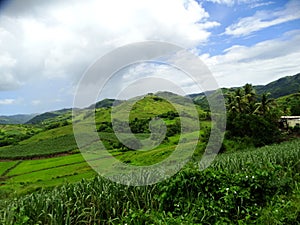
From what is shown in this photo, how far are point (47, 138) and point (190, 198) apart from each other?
4954cm

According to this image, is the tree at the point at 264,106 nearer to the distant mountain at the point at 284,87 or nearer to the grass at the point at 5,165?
the grass at the point at 5,165

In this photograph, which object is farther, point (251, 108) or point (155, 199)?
point (251, 108)

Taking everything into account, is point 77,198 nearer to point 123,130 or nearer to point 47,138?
point 123,130

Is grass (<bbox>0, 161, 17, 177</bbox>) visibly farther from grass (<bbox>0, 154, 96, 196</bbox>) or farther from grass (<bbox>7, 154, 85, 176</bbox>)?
grass (<bbox>7, 154, 85, 176</bbox>)

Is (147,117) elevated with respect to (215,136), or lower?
elevated

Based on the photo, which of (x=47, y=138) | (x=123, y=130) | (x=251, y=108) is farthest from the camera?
(x=47, y=138)

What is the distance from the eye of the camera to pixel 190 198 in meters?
4.56

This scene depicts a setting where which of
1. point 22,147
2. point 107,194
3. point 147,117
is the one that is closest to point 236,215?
point 107,194

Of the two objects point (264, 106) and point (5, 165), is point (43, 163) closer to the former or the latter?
point (5, 165)

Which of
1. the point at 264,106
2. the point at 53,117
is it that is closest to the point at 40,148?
the point at 264,106

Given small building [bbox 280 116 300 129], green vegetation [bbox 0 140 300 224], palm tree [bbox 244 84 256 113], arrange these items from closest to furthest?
green vegetation [bbox 0 140 300 224] → palm tree [bbox 244 84 256 113] → small building [bbox 280 116 300 129]

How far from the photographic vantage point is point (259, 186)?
15.3 ft

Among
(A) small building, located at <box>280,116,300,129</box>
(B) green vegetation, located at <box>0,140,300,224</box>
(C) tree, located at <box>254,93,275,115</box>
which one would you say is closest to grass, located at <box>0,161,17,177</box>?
(C) tree, located at <box>254,93,275,115</box>

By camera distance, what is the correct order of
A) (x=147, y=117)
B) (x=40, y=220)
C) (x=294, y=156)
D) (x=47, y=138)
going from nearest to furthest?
1. (x=40, y=220)
2. (x=294, y=156)
3. (x=147, y=117)
4. (x=47, y=138)
